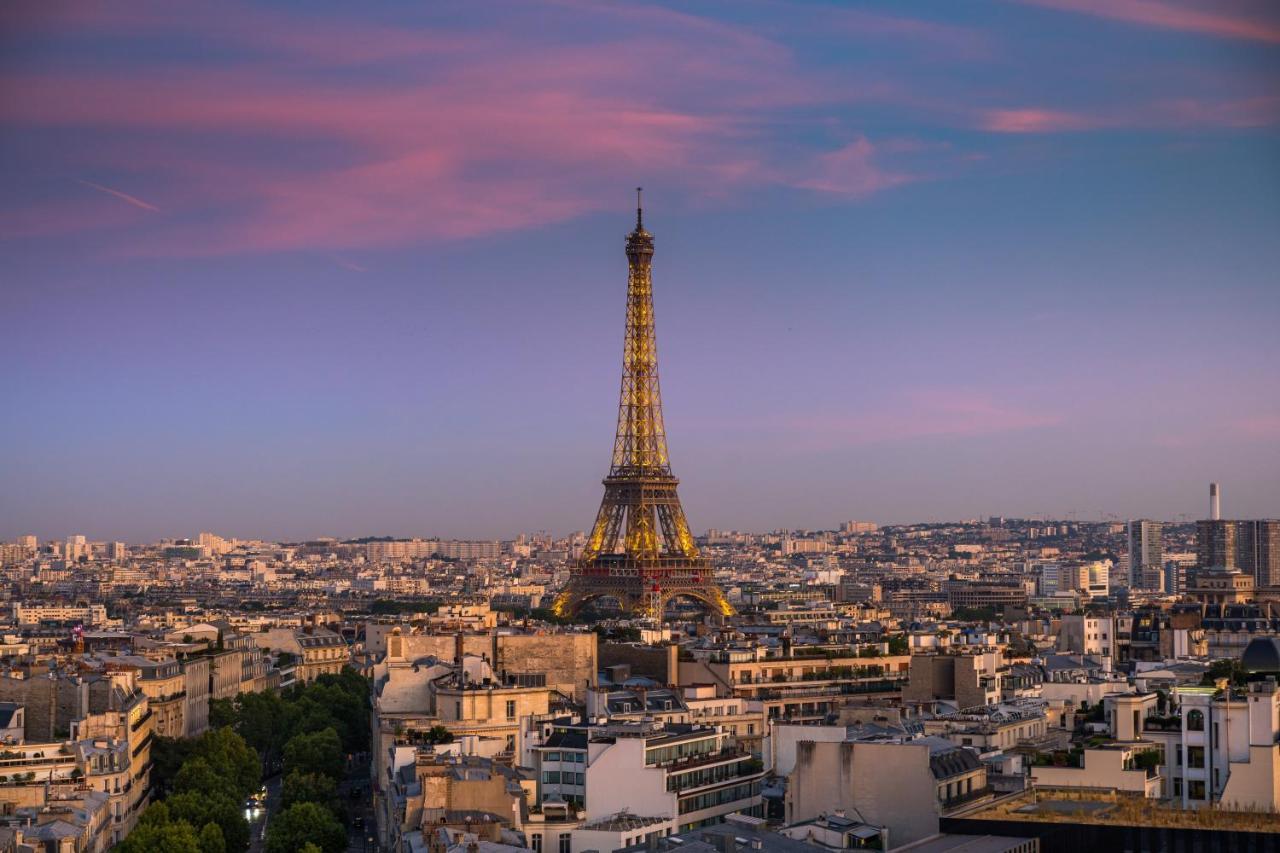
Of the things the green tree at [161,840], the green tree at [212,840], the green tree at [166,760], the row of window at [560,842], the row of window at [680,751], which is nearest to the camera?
the row of window at [560,842]

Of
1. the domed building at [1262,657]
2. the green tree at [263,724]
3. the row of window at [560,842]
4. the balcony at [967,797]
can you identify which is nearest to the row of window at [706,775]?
the row of window at [560,842]

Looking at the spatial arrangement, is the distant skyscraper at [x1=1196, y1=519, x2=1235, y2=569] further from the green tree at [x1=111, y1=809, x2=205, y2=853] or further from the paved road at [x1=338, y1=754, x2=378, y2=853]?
the green tree at [x1=111, y1=809, x2=205, y2=853]

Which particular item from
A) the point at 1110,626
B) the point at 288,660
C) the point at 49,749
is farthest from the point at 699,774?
the point at 288,660

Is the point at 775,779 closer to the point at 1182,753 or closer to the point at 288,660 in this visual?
the point at 1182,753

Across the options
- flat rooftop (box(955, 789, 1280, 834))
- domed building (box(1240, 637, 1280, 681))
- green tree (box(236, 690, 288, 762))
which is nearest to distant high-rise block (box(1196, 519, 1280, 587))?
green tree (box(236, 690, 288, 762))

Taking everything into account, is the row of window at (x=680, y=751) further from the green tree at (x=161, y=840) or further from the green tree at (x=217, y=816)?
the green tree at (x=217, y=816)

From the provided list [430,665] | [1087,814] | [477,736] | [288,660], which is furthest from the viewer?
[288,660]
